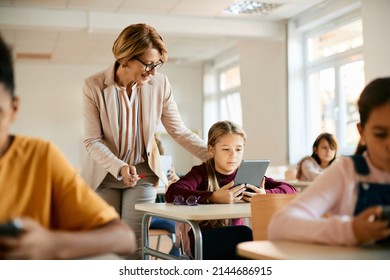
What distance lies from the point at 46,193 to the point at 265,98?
21.6 feet

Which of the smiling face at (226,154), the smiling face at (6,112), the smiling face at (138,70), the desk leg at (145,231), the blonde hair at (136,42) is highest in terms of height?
the blonde hair at (136,42)

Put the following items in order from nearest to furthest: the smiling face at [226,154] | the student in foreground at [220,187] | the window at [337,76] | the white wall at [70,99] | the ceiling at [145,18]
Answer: the student in foreground at [220,187], the smiling face at [226,154], the window at [337,76], the ceiling at [145,18], the white wall at [70,99]

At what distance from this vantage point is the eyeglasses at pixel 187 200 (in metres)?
2.41

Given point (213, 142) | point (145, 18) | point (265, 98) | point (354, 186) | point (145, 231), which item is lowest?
point (145, 231)

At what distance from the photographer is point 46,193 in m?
1.03

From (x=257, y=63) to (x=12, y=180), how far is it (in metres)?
6.83

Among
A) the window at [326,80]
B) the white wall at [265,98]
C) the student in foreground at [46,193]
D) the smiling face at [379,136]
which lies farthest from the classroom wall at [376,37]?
the student in foreground at [46,193]

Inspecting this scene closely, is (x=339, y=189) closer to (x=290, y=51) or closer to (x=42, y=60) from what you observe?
(x=290, y=51)

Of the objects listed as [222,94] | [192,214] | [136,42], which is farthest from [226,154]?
[222,94]

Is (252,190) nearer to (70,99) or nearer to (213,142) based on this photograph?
(213,142)

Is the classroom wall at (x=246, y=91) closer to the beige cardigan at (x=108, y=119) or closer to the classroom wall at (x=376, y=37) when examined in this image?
the classroom wall at (x=376, y=37)

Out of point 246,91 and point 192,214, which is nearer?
point 192,214

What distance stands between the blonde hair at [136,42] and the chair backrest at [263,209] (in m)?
0.70
